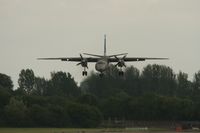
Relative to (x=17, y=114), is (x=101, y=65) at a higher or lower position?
lower

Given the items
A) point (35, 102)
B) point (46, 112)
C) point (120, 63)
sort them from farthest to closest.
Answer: point (35, 102), point (46, 112), point (120, 63)

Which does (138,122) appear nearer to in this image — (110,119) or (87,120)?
(110,119)

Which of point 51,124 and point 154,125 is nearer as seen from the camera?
point 51,124

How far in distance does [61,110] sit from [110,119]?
22382mm

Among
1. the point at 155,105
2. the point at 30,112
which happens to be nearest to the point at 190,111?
the point at 155,105

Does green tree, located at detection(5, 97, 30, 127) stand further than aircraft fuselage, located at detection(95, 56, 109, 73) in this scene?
Yes

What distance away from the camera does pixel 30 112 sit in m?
171

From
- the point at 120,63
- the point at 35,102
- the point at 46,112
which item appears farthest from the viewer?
the point at 35,102

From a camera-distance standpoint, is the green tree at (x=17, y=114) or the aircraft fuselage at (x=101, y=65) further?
the green tree at (x=17, y=114)

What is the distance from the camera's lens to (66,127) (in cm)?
17162

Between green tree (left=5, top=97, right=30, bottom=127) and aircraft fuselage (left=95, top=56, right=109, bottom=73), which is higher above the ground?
green tree (left=5, top=97, right=30, bottom=127)

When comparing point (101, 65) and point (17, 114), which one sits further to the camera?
point (17, 114)

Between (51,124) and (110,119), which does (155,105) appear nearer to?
(110,119)

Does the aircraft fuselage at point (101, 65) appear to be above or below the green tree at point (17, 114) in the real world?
below
